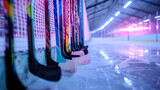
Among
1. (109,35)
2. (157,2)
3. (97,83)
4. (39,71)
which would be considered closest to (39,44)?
(39,71)

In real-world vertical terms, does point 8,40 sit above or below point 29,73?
above

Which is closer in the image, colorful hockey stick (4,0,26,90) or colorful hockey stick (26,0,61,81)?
colorful hockey stick (4,0,26,90)

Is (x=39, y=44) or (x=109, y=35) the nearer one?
(x=39, y=44)

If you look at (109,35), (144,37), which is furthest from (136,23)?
(109,35)

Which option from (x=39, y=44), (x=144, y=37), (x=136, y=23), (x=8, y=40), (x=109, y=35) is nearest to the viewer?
(x=8, y=40)

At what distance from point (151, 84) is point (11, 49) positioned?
3.38ft

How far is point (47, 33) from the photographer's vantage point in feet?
3.45

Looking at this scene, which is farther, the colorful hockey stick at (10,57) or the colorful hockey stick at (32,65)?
the colorful hockey stick at (32,65)

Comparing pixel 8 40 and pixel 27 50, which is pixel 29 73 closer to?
pixel 27 50

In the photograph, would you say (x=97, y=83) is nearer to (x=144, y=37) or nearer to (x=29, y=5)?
(x=29, y=5)

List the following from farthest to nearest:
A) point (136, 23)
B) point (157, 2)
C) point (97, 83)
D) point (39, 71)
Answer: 1. point (136, 23)
2. point (157, 2)
3. point (97, 83)
4. point (39, 71)

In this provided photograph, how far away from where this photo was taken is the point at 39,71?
0.75 m

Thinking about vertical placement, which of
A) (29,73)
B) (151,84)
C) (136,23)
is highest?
(136,23)

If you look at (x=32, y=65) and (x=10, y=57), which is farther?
(x=32, y=65)
